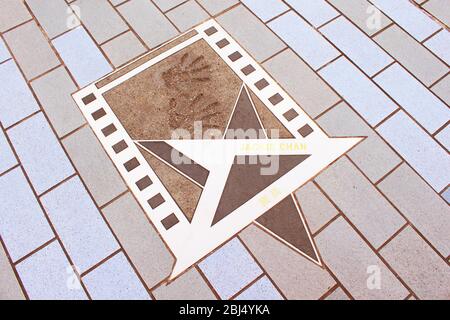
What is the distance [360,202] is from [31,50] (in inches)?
102

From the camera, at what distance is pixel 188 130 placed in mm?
2416

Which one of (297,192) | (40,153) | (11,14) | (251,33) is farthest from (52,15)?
(297,192)

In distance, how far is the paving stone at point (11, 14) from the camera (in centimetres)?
289

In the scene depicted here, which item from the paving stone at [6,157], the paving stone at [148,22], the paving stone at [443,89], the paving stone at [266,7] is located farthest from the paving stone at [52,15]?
the paving stone at [443,89]

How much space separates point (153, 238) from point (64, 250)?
1.70 ft

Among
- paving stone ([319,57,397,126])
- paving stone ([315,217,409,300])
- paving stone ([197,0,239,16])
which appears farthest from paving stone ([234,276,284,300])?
paving stone ([197,0,239,16])

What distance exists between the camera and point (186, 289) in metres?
2.02

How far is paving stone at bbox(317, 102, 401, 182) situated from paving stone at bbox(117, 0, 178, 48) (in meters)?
1.34

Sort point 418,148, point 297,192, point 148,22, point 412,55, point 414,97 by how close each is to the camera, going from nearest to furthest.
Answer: point 297,192 → point 418,148 → point 414,97 → point 412,55 → point 148,22

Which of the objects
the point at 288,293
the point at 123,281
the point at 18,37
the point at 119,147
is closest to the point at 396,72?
the point at 288,293

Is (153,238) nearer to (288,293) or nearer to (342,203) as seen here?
(288,293)

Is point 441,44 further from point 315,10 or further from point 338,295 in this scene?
point 338,295

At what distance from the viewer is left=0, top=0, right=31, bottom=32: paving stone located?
289cm

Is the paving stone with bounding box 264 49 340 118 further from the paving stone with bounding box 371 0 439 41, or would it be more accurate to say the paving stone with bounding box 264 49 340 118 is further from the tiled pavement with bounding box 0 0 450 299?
the paving stone with bounding box 371 0 439 41
